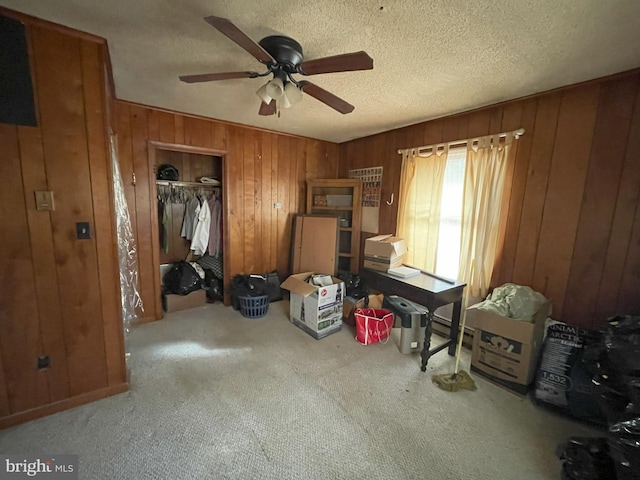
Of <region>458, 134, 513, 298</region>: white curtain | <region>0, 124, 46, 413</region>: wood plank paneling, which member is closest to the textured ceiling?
<region>458, 134, 513, 298</region>: white curtain

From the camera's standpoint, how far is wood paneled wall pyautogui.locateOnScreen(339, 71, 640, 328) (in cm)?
180

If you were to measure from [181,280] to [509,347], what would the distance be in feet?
11.1

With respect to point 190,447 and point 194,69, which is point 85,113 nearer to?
point 194,69

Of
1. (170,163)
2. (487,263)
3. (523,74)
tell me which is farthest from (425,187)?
(170,163)

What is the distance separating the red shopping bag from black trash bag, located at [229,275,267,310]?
1.26 metres

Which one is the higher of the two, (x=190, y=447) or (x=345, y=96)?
(x=345, y=96)

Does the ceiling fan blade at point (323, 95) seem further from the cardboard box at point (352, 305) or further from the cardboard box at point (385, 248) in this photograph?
the cardboard box at point (352, 305)

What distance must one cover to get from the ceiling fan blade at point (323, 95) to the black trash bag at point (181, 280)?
2.63m

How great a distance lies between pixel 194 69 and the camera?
6.20 ft

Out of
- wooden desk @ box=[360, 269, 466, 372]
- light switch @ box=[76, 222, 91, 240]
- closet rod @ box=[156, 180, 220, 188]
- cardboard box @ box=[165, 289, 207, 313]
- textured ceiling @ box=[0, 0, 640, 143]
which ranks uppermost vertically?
textured ceiling @ box=[0, 0, 640, 143]

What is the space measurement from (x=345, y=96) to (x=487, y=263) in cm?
196

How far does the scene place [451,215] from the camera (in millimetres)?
2758

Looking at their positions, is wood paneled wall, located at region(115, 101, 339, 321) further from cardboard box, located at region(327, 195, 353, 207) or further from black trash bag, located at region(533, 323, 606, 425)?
black trash bag, located at region(533, 323, 606, 425)

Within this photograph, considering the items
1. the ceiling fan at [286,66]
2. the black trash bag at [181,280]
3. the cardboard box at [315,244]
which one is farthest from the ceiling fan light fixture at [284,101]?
the black trash bag at [181,280]
